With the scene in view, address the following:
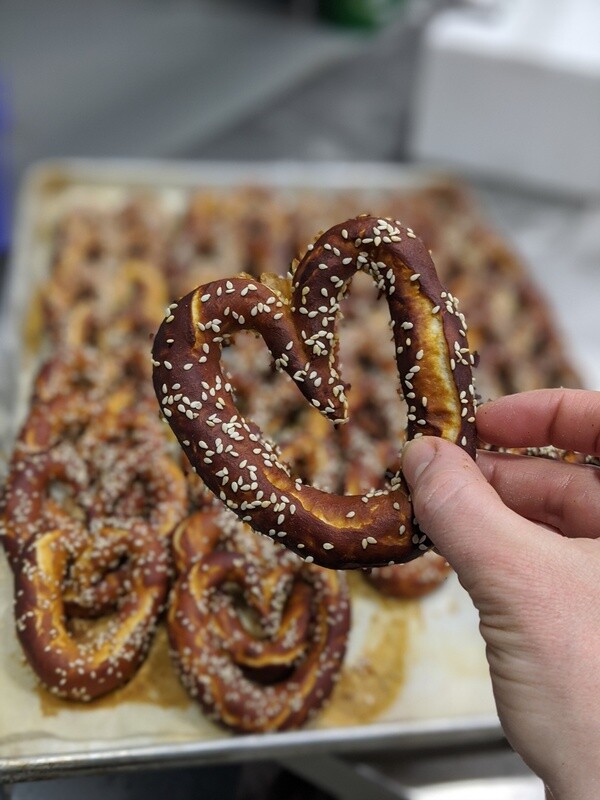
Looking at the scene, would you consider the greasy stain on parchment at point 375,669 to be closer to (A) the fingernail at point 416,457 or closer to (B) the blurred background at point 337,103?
(A) the fingernail at point 416,457

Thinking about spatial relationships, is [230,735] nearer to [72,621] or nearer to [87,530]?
[72,621]

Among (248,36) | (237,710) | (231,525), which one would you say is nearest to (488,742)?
(237,710)

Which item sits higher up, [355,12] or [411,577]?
[355,12]

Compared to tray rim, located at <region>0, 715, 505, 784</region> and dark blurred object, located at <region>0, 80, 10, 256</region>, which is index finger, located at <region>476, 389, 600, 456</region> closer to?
tray rim, located at <region>0, 715, 505, 784</region>

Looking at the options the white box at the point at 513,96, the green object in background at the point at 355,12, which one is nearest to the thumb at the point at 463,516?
the white box at the point at 513,96

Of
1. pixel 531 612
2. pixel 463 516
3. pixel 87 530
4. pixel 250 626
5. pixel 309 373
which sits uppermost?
pixel 309 373

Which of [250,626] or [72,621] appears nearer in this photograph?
[72,621]

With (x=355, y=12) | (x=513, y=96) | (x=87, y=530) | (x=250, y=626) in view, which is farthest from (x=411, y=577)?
(x=355, y=12)
